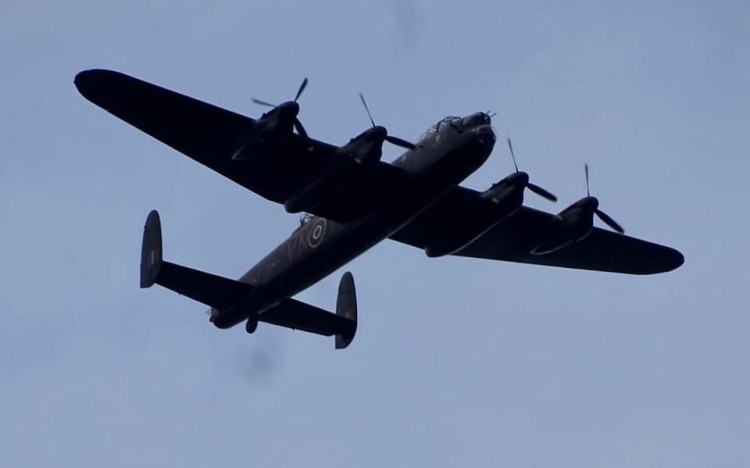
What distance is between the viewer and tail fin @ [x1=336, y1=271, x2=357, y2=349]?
39.4 metres

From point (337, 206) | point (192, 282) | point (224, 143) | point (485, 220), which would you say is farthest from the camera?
point (192, 282)

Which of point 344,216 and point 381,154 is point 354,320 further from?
point 381,154

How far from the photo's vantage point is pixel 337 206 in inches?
1355

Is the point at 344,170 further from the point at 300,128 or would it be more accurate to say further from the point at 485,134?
the point at 485,134

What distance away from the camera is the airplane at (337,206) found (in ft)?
107

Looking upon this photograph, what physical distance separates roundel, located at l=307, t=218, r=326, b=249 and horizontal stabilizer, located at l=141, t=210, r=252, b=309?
2522mm

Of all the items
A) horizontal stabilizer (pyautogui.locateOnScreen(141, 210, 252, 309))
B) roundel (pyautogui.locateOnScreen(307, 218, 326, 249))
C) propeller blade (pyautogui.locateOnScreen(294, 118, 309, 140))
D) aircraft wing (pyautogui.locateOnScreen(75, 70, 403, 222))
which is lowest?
horizontal stabilizer (pyautogui.locateOnScreen(141, 210, 252, 309))

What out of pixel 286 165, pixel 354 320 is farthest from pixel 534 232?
pixel 286 165

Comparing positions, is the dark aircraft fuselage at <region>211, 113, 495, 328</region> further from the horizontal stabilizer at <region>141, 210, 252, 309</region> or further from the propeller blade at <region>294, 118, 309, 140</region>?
the propeller blade at <region>294, 118, 309, 140</region>

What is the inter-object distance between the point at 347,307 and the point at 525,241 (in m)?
5.78

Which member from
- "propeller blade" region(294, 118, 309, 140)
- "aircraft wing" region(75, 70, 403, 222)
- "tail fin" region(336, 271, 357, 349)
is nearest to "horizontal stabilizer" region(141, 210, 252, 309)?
"aircraft wing" region(75, 70, 403, 222)

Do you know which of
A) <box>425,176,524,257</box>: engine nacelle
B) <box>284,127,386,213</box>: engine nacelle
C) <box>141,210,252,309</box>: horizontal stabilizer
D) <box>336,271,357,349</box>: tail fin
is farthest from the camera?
<box>336,271,357,349</box>: tail fin

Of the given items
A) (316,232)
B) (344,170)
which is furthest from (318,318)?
(344,170)

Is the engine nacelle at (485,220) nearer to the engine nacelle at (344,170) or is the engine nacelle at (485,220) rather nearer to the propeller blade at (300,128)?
the engine nacelle at (344,170)
